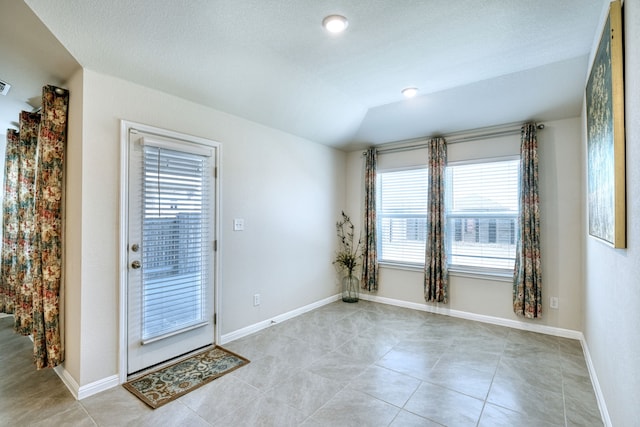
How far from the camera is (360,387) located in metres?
2.34

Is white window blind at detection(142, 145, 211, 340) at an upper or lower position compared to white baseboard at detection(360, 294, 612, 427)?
upper

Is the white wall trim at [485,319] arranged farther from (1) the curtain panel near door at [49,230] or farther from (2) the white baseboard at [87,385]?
(1) the curtain panel near door at [49,230]

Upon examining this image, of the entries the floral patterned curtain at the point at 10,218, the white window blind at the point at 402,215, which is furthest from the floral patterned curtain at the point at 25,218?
the white window blind at the point at 402,215

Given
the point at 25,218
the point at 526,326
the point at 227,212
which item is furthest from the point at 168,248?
the point at 526,326

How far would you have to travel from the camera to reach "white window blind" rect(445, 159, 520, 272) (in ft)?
12.1

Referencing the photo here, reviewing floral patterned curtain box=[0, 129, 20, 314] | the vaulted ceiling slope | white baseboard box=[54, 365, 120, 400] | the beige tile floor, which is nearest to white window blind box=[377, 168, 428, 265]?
the vaulted ceiling slope

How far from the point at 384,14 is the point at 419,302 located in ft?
11.9

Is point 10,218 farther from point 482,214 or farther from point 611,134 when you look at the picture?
point 482,214

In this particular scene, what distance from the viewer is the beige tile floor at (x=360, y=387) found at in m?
1.98

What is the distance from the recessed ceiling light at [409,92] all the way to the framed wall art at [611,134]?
1.49m

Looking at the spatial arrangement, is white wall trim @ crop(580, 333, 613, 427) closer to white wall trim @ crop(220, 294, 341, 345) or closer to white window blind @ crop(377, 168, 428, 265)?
white window blind @ crop(377, 168, 428, 265)

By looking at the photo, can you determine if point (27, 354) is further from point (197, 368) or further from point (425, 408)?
point (425, 408)

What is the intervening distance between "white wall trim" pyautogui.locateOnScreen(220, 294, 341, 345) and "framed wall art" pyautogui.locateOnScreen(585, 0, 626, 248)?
317 cm

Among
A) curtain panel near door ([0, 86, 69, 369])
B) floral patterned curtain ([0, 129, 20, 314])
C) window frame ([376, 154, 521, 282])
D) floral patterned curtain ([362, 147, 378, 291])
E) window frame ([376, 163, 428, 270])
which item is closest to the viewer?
curtain panel near door ([0, 86, 69, 369])
